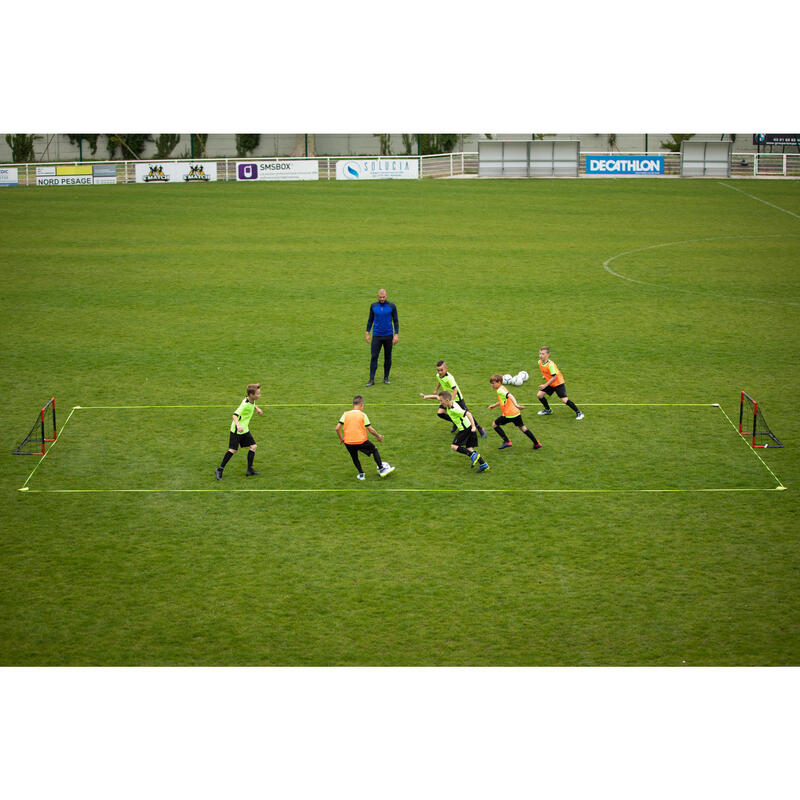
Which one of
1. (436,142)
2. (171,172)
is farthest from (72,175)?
(436,142)

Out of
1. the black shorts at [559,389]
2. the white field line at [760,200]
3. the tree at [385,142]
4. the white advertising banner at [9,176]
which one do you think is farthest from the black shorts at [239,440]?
the tree at [385,142]

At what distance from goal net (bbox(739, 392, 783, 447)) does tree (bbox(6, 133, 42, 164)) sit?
65.1 meters

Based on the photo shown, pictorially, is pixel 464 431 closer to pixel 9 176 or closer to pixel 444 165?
pixel 444 165

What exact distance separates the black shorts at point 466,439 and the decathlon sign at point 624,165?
168 ft

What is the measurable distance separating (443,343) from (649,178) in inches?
1646

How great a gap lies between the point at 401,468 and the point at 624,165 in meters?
52.4

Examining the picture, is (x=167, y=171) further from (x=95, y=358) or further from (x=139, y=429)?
(x=139, y=429)

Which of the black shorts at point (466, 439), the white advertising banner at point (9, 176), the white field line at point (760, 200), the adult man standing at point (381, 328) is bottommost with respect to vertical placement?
the black shorts at point (466, 439)

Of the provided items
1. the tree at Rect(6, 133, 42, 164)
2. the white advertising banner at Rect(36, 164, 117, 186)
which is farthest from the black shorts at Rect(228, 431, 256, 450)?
the tree at Rect(6, 133, 42, 164)

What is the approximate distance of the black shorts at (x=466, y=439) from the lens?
17.9 metres

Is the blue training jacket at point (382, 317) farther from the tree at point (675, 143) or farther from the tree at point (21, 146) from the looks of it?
the tree at point (675, 143)

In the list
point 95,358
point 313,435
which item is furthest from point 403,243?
point 313,435

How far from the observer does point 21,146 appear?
72625mm

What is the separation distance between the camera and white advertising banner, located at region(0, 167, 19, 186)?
2424 inches
